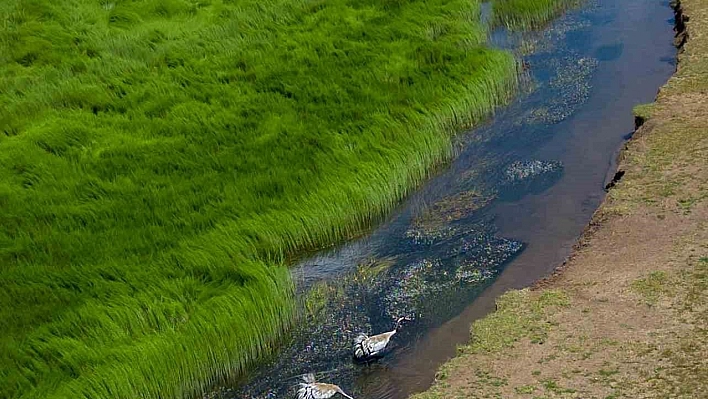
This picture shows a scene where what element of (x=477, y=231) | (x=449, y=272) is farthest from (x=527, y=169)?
(x=449, y=272)

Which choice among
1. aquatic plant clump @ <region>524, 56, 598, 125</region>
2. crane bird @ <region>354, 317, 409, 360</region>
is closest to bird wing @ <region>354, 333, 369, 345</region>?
crane bird @ <region>354, 317, 409, 360</region>

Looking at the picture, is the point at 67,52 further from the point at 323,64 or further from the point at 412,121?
the point at 412,121

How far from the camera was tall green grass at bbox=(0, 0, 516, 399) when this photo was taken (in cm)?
949

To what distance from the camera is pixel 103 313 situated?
9.58 metres

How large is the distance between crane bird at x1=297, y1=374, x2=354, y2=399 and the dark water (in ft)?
0.68

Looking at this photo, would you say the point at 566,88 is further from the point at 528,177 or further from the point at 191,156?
the point at 191,156

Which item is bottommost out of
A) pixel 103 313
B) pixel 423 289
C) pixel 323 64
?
pixel 423 289

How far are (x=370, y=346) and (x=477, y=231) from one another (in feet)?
9.51

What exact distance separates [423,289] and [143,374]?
3.33 metres

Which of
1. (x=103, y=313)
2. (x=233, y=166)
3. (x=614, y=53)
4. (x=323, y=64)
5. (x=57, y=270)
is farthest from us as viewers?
(x=614, y=53)

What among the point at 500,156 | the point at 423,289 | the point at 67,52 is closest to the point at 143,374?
the point at 423,289

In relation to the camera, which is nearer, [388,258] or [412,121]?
[388,258]

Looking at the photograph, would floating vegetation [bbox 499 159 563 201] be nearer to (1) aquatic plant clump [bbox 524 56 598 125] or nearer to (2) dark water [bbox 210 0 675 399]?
(2) dark water [bbox 210 0 675 399]

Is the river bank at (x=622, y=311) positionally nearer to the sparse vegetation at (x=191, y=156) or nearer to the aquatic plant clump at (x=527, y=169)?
the aquatic plant clump at (x=527, y=169)
